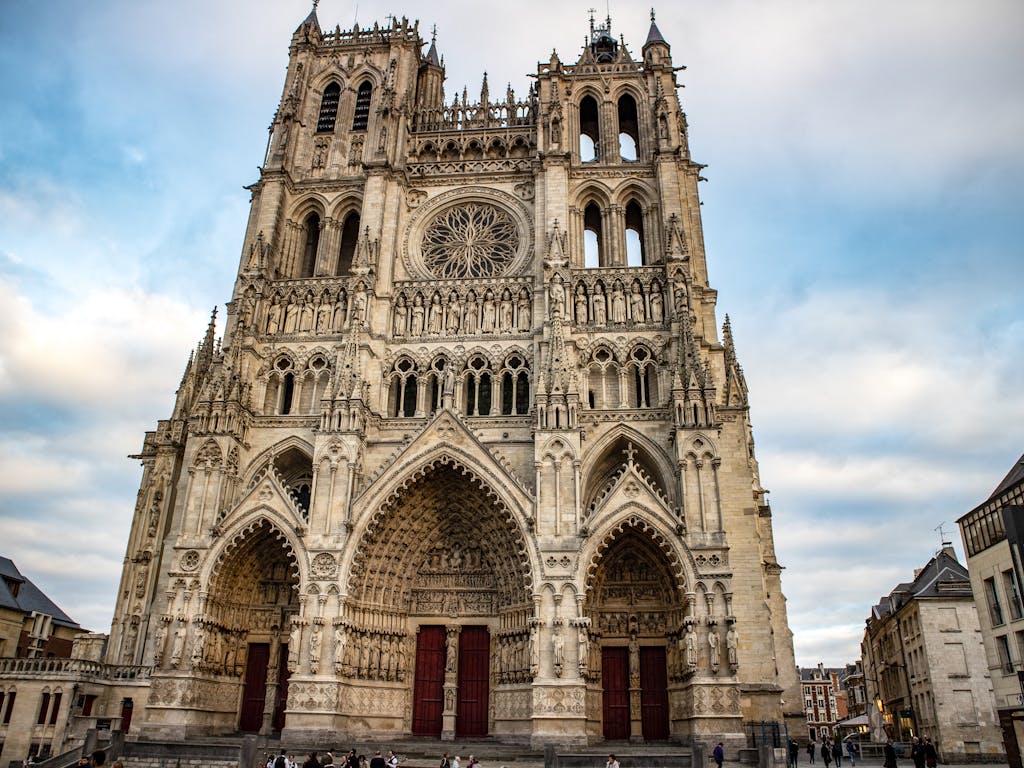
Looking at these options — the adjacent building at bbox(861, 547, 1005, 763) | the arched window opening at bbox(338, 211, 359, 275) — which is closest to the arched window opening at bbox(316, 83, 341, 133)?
the arched window opening at bbox(338, 211, 359, 275)

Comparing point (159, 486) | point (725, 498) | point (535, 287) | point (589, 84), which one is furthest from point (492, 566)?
point (589, 84)

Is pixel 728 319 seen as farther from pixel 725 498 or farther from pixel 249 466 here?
pixel 249 466

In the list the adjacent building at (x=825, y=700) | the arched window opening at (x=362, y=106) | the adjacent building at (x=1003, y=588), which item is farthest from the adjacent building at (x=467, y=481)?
the adjacent building at (x=825, y=700)

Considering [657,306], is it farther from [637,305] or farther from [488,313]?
[488,313]

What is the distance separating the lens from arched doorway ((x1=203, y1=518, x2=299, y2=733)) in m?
22.0

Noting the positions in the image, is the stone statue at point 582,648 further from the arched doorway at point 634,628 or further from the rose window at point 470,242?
the rose window at point 470,242

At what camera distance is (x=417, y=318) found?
2620 centimetres

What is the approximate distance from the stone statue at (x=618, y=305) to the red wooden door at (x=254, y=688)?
50.3 ft

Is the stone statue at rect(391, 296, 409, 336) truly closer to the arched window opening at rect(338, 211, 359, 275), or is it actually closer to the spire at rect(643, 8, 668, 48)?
the arched window opening at rect(338, 211, 359, 275)

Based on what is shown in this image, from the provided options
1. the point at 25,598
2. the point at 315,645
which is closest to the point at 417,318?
the point at 315,645

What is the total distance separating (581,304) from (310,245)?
11901 mm

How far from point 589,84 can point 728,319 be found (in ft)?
38.4

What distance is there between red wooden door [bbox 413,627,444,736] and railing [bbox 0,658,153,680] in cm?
778

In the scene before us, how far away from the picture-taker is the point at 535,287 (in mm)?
25891
